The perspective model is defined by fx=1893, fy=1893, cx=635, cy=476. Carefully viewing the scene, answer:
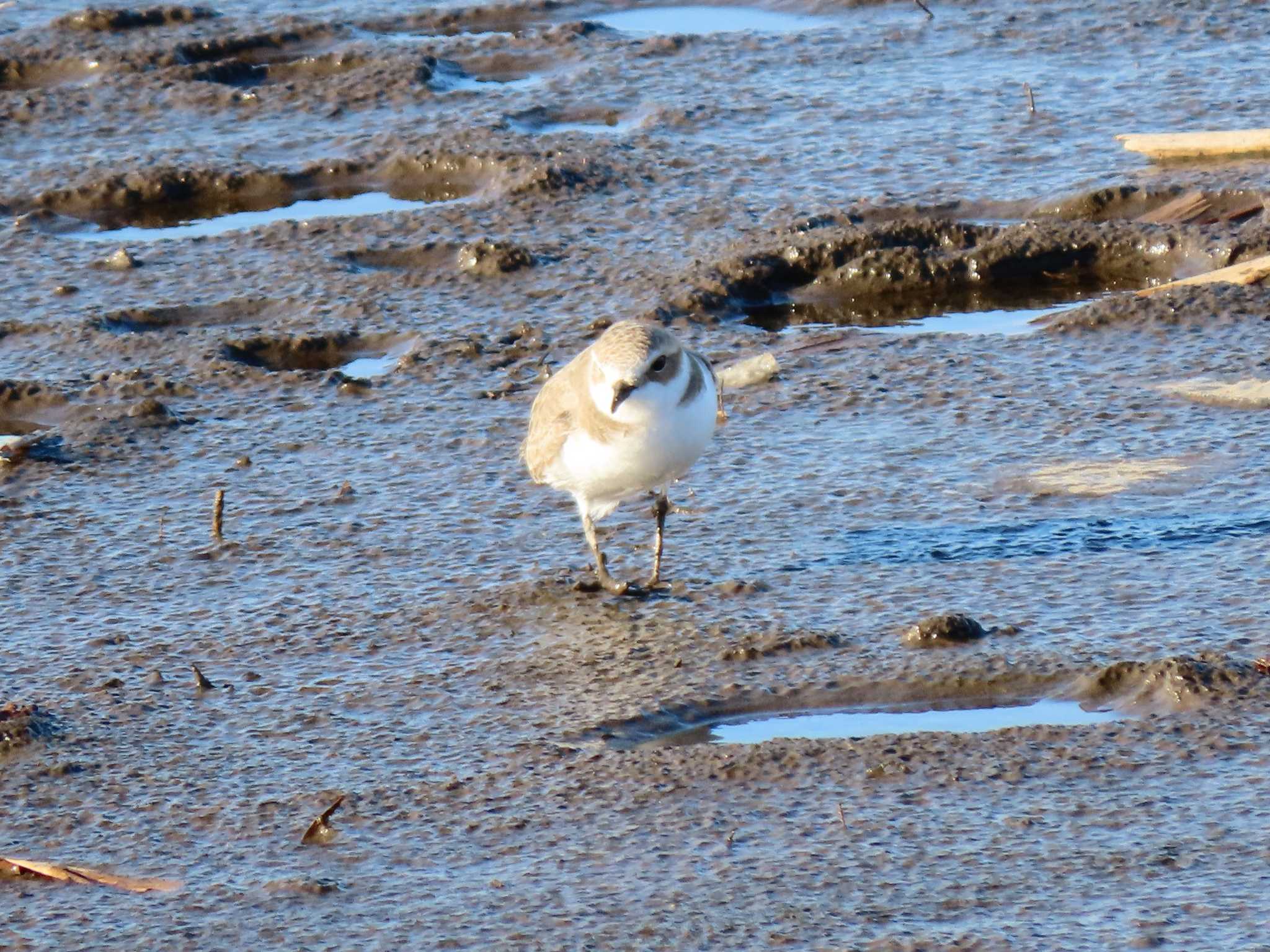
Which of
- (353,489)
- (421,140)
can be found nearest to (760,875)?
(353,489)

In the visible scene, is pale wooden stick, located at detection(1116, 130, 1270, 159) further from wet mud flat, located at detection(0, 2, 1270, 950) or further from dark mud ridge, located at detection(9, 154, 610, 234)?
dark mud ridge, located at detection(9, 154, 610, 234)

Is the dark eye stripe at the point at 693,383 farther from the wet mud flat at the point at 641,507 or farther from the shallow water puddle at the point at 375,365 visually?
the shallow water puddle at the point at 375,365

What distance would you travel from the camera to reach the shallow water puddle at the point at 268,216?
7.36 m

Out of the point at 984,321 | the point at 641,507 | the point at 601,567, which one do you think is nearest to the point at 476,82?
the point at 984,321

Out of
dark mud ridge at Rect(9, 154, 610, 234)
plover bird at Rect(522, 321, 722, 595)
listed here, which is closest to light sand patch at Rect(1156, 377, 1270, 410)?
plover bird at Rect(522, 321, 722, 595)

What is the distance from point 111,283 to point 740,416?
8.50ft

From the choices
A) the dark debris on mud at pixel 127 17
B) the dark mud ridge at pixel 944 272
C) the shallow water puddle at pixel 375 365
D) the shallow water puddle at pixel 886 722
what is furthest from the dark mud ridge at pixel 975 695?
the dark debris on mud at pixel 127 17

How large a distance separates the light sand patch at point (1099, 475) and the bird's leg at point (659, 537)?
993 mm

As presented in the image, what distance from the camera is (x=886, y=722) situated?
4.00 meters

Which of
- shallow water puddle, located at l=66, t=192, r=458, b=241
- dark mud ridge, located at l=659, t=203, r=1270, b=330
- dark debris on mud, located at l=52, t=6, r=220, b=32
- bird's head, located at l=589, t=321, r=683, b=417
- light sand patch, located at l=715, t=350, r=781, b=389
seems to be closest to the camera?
bird's head, located at l=589, t=321, r=683, b=417

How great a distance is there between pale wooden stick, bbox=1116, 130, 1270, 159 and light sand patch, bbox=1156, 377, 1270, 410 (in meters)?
1.72

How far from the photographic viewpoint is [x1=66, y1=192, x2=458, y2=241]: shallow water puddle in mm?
7355

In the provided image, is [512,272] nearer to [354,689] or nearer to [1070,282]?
[1070,282]

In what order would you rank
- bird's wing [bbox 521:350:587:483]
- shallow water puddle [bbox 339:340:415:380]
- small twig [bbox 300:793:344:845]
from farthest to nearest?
shallow water puddle [bbox 339:340:415:380] → bird's wing [bbox 521:350:587:483] → small twig [bbox 300:793:344:845]
